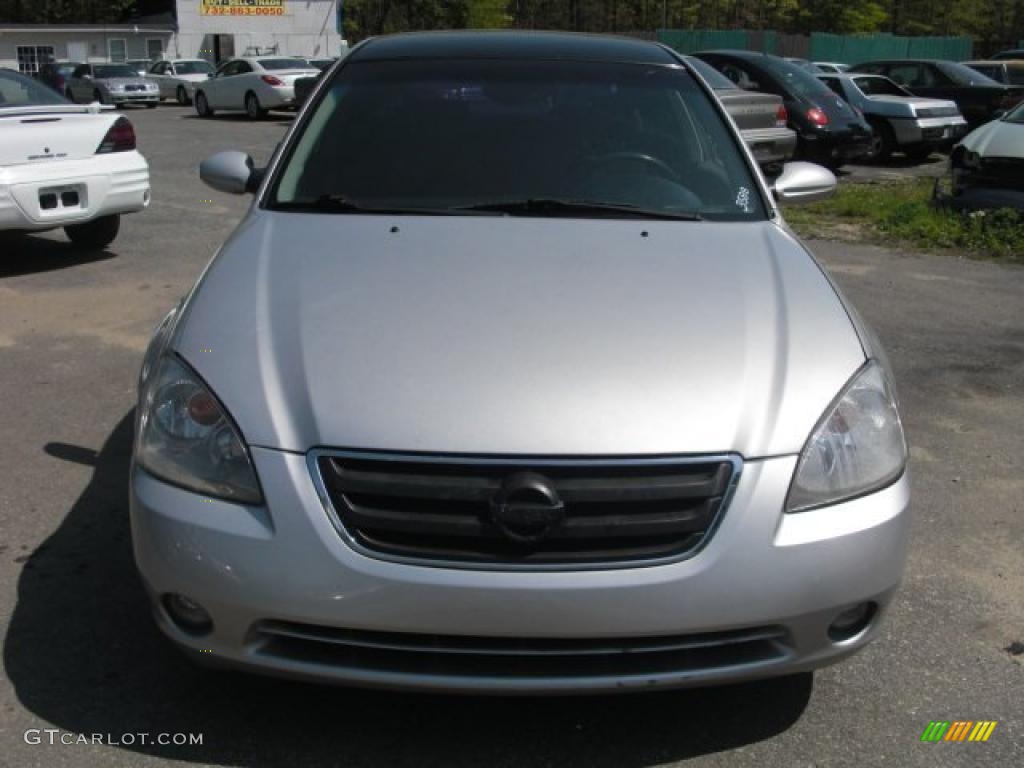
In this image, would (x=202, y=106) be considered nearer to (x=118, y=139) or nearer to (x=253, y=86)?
(x=253, y=86)

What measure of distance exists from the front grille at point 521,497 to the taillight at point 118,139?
6150 mm

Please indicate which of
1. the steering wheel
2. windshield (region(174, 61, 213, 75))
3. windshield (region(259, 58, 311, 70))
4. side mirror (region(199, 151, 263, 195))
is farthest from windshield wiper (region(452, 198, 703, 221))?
windshield (region(174, 61, 213, 75))

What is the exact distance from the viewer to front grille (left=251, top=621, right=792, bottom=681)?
2.30 m

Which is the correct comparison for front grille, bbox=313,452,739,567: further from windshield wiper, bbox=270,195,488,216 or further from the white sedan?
the white sedan

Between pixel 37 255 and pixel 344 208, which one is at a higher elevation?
pixel 344 208

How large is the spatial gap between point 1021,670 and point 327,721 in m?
1.88

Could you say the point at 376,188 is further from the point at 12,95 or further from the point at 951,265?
the point at 951,265

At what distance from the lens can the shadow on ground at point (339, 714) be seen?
2549mm

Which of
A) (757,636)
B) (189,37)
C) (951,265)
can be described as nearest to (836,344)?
(757,636)

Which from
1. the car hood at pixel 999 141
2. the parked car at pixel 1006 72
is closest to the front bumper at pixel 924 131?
the car hood at pixel 999 141

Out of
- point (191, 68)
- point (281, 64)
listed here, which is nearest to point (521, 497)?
point (281, 64)

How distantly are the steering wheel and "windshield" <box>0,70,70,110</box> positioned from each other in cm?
534

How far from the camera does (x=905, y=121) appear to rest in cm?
1527

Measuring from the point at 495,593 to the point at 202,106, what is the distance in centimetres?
2695
